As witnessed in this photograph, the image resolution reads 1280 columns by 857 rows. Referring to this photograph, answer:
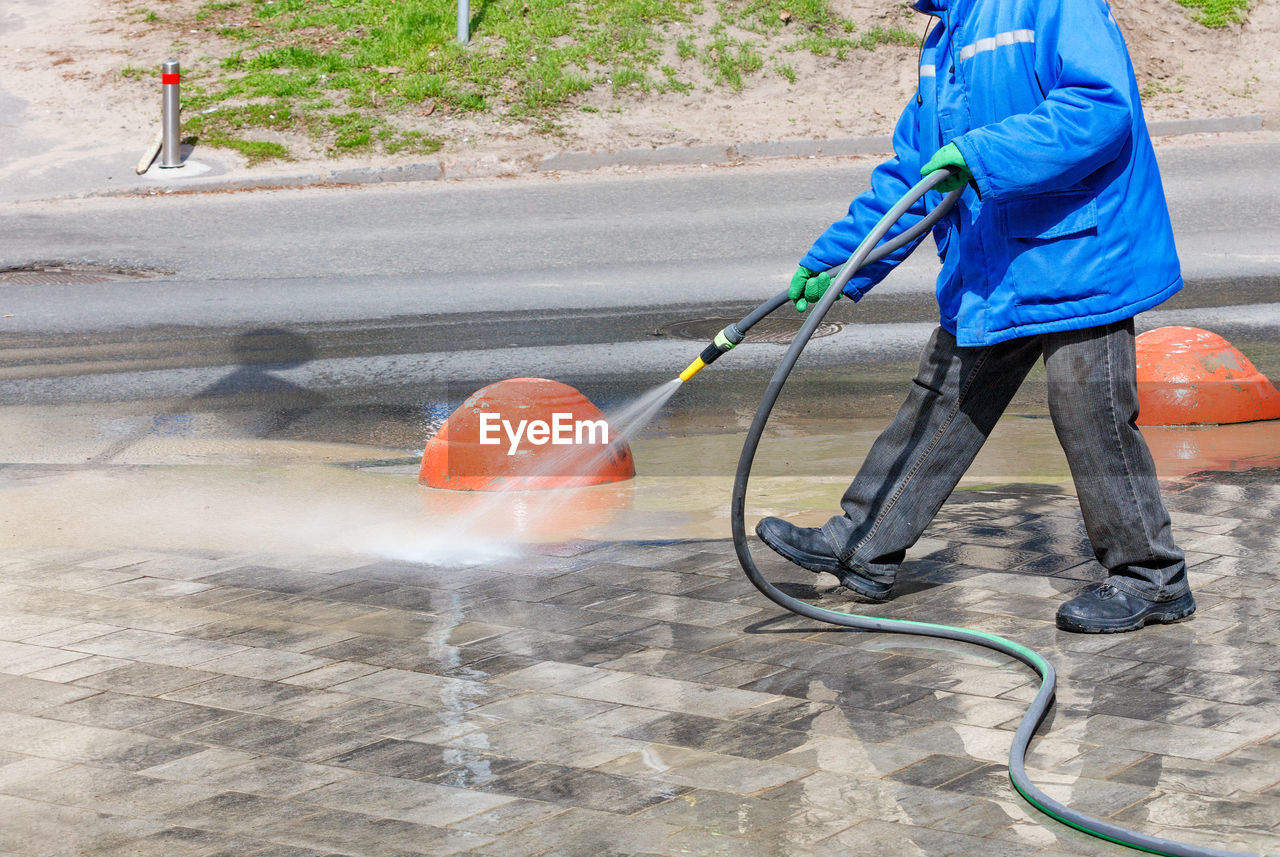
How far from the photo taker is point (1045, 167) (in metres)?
3.74

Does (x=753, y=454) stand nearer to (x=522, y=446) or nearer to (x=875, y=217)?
(x=875, y=217)

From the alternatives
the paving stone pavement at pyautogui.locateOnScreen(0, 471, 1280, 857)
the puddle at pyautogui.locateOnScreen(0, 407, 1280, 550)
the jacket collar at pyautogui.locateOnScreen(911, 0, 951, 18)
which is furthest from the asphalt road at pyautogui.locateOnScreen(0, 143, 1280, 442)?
the jacket collar at pyautogui.locateOnScreen(911, 0, 951, 18)

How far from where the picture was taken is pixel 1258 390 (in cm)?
679

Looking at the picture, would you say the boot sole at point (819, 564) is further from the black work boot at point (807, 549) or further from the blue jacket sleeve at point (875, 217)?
the blue jacket sleeve at point (875, 217)

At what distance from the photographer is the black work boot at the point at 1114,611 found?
13.3ft

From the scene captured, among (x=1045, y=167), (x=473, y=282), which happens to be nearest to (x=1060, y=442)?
(x=1045, y=167)

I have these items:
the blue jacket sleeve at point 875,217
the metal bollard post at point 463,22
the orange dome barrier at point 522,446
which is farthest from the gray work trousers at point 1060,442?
the metal bollard post at point 463,22

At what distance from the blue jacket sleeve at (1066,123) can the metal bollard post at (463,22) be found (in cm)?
1354

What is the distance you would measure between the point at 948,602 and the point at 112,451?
4.08 metres

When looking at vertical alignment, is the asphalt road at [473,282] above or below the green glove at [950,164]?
below

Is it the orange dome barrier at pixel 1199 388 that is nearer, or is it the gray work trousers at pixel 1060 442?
the gray work trousers at pixel 1060 442

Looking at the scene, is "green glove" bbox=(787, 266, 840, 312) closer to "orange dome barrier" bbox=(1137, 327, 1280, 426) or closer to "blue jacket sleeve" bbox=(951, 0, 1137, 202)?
"blue jacket sleeve" bbox=(951, 0, 1137, 202)

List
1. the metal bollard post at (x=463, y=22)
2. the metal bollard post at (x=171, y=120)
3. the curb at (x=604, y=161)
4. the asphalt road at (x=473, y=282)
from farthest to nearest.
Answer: the metal bollard post at (x=463, y=22) < the metal bollard post at (x=171, y=120) < the curb at (x=604, y=161) < the asphalt road at (x=473, y=282)

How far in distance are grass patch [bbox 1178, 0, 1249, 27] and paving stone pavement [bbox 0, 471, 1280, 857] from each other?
45.2 feet
